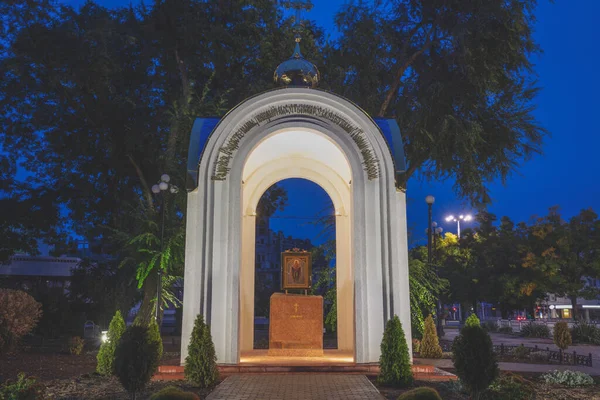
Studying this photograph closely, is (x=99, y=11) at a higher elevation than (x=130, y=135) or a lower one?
higher

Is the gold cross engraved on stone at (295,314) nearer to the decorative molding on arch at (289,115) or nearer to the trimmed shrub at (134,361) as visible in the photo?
the decorative molding on arch at (289,115)

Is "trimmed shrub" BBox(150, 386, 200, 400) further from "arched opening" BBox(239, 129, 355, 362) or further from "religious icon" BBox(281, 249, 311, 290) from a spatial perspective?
"arched opening" BBox(239, 129, 355, 362)

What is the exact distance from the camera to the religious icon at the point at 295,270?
13.9 metres

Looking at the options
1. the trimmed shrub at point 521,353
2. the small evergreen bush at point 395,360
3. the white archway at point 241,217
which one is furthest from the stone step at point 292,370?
the trimmed shrub at point 521,353

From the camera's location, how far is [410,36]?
2156cm

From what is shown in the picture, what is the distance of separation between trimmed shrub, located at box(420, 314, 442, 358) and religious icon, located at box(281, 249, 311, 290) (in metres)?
5.02

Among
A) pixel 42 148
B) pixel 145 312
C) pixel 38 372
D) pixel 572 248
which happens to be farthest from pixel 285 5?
pixel 572 248

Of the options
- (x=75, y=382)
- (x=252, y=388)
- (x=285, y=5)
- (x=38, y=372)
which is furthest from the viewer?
(x=285, y=5)

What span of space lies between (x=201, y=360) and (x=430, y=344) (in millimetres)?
9209

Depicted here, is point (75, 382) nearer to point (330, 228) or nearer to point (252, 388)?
point (252, 388)

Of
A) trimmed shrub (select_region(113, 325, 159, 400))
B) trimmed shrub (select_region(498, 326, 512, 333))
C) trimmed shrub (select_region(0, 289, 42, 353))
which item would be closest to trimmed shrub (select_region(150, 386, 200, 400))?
trimmed shrub (select_region(113, 325, 159, 400))

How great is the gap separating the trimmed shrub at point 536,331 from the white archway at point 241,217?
65.4ft

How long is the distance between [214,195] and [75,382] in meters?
4.82

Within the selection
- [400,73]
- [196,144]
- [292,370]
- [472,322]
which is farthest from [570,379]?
[400,73]
